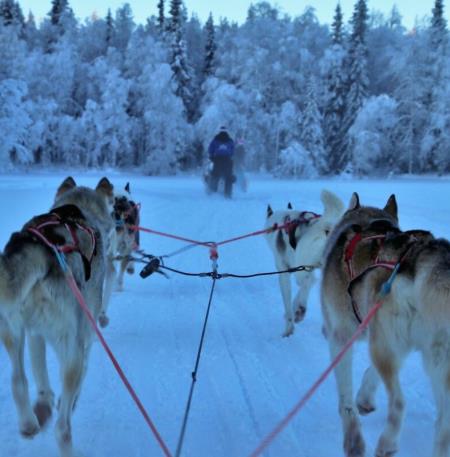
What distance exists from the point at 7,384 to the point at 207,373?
4.03 ft

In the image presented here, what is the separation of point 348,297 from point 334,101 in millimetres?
37437

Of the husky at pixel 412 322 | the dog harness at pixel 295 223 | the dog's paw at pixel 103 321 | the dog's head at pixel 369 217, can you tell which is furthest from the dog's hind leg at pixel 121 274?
the husky at pixel 412 322

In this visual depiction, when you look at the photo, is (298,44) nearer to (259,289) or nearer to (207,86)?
(207,86)

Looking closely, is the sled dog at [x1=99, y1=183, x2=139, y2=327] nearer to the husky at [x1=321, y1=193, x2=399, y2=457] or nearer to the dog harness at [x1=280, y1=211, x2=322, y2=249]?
the dog harness at [x1=280, y1=211, x2=322, y2=249]

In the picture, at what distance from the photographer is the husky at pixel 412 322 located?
74.6 inches

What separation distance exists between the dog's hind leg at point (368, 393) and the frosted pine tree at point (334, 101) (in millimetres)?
35457

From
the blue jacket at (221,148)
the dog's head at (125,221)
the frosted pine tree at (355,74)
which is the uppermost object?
the frosted pine tree at (355,74)

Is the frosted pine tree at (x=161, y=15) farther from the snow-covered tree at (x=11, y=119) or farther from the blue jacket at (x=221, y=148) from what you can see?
the blue jacket at (x=221, y=148)

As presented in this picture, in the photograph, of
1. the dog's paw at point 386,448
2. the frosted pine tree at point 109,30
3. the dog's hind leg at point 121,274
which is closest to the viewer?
the dog's paw at point 386,448

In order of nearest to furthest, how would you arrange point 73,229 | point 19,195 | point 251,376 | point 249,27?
1. point 73,229
2. point 251,376
3. point 19,195
4. point 249,27

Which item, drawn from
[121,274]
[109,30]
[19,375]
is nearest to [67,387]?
[19,375]

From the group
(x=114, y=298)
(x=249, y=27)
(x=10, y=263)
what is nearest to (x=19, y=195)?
(x=114, y=298)

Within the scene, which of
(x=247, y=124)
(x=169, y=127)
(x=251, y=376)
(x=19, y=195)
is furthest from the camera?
(x=247, y=124)

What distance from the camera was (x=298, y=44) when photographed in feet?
133
